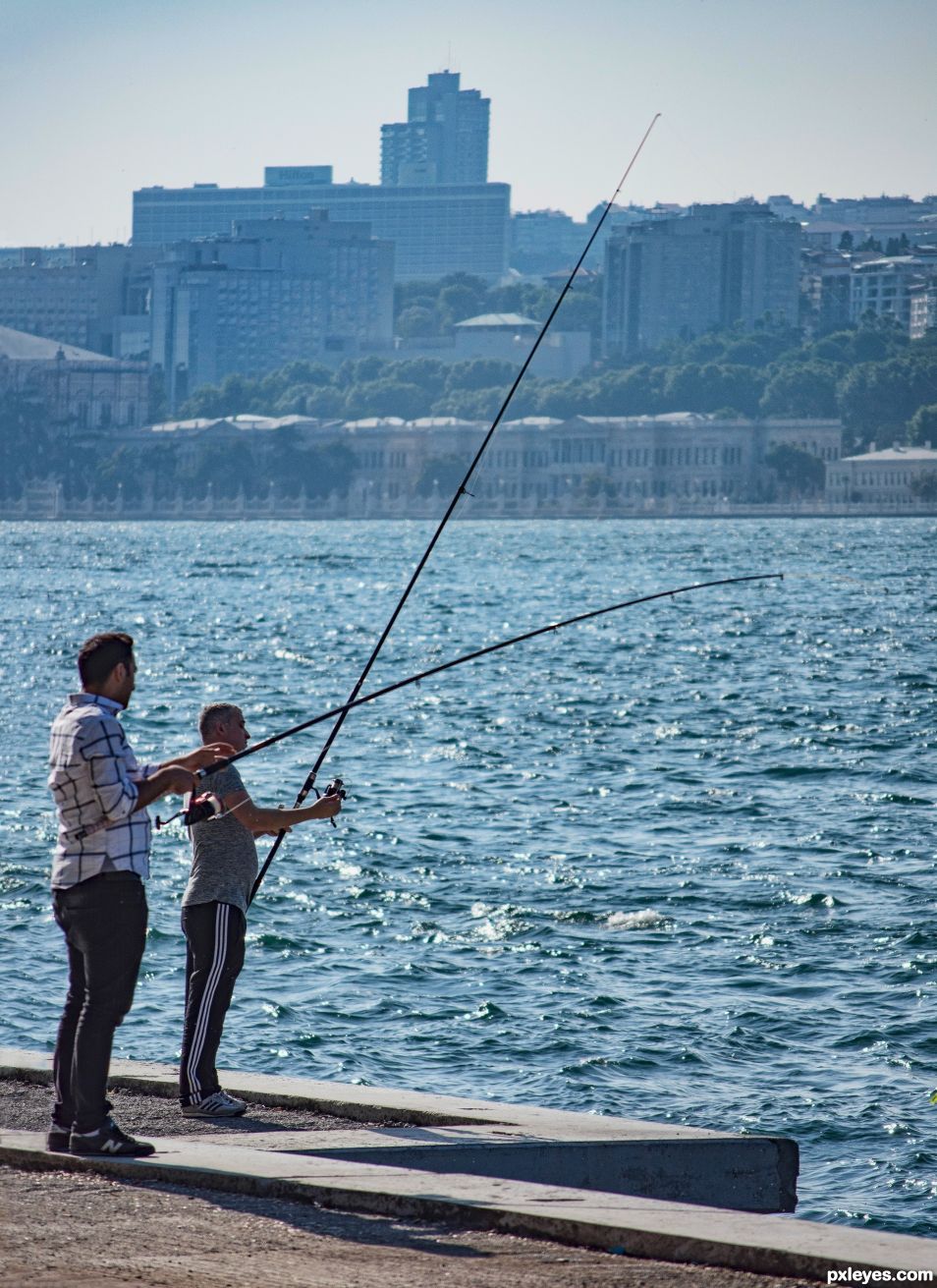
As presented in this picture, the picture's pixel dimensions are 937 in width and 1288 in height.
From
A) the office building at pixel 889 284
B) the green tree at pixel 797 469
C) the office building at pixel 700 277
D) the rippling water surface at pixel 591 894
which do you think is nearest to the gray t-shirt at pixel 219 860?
the rippling water surface at pixel 591 894

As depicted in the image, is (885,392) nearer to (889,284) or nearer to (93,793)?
(889,284)

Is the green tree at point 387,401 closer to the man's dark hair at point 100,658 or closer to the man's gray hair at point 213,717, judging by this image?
the man's gray hair at point 213,717

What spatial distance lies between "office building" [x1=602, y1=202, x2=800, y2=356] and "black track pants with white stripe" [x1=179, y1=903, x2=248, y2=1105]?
589 ft

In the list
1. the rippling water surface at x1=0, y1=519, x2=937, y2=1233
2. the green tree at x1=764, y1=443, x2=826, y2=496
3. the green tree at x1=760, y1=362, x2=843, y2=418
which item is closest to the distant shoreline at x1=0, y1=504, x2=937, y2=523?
the green tree at x1=764, y1=443, x2=826, y2=496

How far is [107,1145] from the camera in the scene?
5.32 meters

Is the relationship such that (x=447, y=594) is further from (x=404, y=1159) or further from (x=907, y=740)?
(x=404, y=1159)

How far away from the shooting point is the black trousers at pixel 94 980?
5227 mm

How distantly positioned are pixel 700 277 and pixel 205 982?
183489mm

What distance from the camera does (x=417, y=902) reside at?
573 inches

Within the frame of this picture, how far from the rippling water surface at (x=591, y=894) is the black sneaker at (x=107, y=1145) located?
3.41 meters

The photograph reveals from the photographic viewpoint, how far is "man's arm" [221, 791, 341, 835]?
19.1 ft

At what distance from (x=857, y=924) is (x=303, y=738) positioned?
43.1 ft

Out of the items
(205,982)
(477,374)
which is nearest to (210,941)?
(205,982)

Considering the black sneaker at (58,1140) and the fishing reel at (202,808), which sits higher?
the fishing reel at (202,808)
